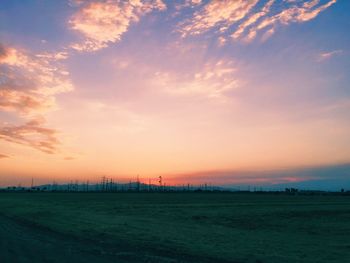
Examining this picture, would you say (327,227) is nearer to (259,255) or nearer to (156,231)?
(156,231)

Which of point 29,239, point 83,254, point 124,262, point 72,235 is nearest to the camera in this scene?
point 124,262

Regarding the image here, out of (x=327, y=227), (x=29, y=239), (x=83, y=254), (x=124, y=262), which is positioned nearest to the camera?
(x=124, y=262)

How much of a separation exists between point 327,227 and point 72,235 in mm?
19751

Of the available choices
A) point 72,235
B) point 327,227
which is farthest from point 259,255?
point 327,227

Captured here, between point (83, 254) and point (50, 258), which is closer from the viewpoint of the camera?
point (50, 258)

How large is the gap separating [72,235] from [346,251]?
15.9m

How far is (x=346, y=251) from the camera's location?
19703 millimetres

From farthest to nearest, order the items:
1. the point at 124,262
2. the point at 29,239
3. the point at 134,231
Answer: the point at 134,231, the point at 29,239, the point at 124,262

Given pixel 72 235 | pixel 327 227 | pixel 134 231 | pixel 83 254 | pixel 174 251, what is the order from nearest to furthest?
pixel 83 254
pixel 174 251
pixel 72 235
pixel 134 231
pixel 327 227

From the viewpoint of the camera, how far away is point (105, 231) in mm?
28094

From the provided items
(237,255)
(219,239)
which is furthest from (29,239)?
(237,255)

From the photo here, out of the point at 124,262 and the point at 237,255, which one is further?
the point at 237,255

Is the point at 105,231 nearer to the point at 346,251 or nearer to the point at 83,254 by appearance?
the point at 83,254

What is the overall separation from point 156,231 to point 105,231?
3451 mm
